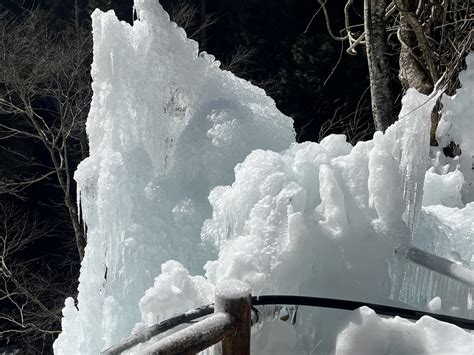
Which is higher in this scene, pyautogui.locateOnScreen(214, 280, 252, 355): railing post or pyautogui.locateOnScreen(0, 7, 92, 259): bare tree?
pyautogui.locateOnScreen(214, 280, 252, 355): railing post

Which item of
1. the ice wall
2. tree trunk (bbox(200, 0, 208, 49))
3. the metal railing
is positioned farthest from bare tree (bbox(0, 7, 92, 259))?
the metal railing

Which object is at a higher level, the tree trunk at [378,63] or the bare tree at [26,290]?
the tree trunk at [378,63]

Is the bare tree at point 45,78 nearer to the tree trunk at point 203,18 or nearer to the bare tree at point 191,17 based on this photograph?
the bare tree at point 191,17

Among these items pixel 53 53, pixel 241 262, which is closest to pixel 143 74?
pixel 241 262

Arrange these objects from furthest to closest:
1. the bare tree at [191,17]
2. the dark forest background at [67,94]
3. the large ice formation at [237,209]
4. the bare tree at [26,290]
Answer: the bare tree at [191,17]
the bare tree at [26,290]
the dark forest background at [67,94]
the large ice formation at [237,209]

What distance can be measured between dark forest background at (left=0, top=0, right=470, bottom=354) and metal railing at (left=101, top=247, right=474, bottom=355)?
22.3ft

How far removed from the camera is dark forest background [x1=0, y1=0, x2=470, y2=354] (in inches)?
342

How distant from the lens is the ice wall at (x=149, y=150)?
2.92m

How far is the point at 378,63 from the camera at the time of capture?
200 inches

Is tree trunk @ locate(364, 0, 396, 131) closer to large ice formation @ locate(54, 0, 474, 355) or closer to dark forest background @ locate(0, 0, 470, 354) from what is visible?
large ice formation @ locate(54, 0, 474, 355)

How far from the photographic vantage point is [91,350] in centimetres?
281

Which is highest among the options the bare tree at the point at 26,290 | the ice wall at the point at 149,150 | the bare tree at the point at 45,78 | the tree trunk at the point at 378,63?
the tree trunk at the point at 378,63

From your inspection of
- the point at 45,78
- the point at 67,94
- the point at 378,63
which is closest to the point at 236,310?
the point at 378,63

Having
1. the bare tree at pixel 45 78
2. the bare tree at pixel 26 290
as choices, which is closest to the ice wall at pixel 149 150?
the bare tree at pixel 45 78
